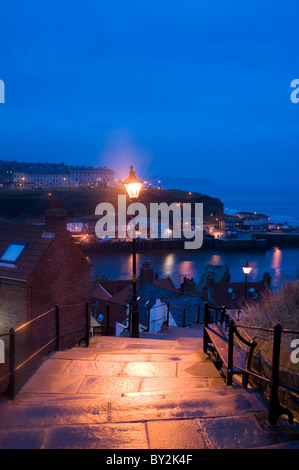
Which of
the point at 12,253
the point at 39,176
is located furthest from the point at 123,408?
the point at 39,176

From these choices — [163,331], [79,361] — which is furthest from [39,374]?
[163,331]

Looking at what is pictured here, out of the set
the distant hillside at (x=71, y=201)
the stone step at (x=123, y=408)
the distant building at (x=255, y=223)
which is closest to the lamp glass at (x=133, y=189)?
the stone step at (x=123, y=408)

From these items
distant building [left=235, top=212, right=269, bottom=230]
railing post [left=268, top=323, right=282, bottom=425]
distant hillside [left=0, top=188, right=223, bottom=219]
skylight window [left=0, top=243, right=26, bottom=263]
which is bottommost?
railing post [left=268, top=323, right=282, bottom=425]

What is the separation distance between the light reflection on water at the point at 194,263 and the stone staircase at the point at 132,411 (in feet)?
143

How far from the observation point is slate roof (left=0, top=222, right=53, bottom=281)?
31.9ft

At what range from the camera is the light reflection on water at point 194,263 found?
175 feet

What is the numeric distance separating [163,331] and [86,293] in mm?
2841

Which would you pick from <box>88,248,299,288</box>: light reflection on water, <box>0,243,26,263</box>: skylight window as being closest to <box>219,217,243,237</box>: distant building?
<box>88,248,299,288</box>: light reflection on water

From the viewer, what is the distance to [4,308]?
970 cm

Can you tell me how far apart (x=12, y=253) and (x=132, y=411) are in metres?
8.22

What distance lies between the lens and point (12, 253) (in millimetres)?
10414

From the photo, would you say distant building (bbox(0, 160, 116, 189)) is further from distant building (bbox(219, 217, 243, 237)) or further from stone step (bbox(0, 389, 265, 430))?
stone step (bbox(0, 389, 265, 430))

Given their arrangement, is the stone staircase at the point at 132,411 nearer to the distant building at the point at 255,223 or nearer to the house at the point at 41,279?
the house at the point at 41,279

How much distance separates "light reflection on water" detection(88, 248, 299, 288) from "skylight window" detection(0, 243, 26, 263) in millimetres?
38463
